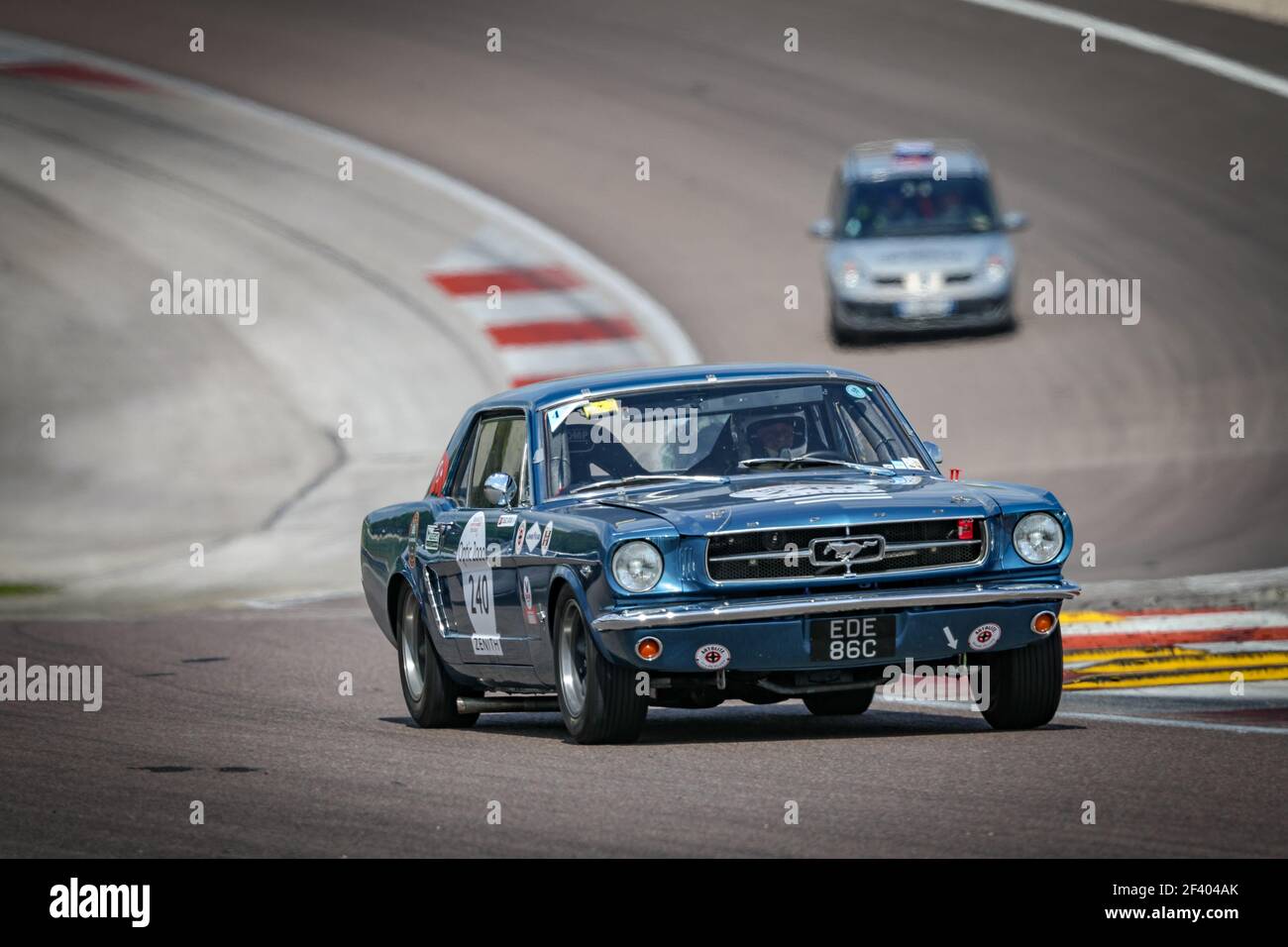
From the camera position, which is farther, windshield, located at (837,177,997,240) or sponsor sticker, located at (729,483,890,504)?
windshield, located at (837,177,997,240)

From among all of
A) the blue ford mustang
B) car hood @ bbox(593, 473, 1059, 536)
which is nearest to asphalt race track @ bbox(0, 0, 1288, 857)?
the blue ford mustang

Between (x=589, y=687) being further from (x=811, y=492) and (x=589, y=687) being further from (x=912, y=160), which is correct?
(x=912, y=160)

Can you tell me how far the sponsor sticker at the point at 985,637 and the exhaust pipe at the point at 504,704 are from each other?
5.97ft

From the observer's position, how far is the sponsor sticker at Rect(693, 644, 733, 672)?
344 inches

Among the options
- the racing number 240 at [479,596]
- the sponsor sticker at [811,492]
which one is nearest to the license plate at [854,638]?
the sponsor sticker at [811,492]

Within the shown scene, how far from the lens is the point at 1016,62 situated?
33250 mm

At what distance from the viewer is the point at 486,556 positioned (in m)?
10.0

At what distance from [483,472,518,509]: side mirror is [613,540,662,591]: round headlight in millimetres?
1234

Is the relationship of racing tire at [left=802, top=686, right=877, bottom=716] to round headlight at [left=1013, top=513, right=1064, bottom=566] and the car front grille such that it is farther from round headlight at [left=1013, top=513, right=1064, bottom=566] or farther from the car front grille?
the car front grille

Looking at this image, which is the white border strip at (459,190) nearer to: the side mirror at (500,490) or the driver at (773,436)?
the driver at (773,436)

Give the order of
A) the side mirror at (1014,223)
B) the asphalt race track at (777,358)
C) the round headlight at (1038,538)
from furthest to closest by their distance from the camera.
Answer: the side mirror at (1014,223)
the round headlight at (1038,538)
the asphalt race track at (777,358)

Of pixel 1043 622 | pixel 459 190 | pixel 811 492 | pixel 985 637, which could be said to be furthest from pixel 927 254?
pixel 985 637

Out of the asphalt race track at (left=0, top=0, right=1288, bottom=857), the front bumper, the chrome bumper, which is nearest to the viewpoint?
the asphalt race track at (left=0, top=0, right=1288, bottom=857)

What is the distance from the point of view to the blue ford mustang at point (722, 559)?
8781 millimetres
